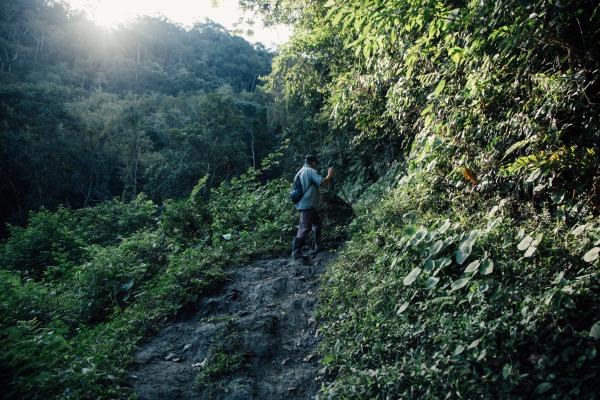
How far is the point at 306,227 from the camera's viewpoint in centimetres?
708

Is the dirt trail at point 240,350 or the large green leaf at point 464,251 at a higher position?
the large green leaf at point 464,251

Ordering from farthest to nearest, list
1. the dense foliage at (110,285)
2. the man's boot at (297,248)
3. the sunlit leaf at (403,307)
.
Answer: the man's boot at (297,248), the sunlit leaf at (403,307), the dense foliage at (110,285)

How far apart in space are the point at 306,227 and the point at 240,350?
10.4 feet

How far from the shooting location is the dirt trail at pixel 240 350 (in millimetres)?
3711

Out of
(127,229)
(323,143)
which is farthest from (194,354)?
(323,143)

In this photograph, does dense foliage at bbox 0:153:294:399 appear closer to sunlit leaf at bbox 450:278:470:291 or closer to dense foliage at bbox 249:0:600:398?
dense foliage at bbox 249:0:600:398

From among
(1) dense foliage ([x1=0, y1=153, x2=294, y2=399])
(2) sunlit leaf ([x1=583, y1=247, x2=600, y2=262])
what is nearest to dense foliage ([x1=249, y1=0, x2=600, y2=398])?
(2) sunlit leaf ([x1=583, y1=247, x2=600, y2=262])

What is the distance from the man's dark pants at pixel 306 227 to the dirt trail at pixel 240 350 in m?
1.23

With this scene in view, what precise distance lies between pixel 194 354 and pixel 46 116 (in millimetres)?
33533

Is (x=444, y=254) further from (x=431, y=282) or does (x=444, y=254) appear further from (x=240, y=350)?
(x=240, y=350)

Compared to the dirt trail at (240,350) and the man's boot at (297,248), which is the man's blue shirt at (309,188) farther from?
the dirt trail at (240,350)

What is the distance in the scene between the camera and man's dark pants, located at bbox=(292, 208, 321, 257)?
279 inches

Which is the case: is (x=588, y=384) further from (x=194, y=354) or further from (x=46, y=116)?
(x=46, y=116)

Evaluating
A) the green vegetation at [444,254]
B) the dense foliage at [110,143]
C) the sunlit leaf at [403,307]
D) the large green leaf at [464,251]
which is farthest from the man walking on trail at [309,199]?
the dense foliage at [110,143]
